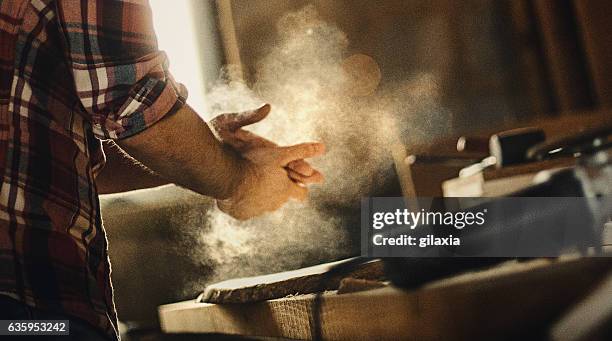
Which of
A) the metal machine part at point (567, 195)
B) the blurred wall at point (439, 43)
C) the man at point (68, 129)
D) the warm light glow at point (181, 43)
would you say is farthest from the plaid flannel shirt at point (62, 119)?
the blurred wall at point (439, 43)

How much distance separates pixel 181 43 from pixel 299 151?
658 millimetres

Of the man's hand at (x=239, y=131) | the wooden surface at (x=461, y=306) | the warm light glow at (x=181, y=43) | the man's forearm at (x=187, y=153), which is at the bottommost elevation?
the wooden surface at (x=461, y=306)

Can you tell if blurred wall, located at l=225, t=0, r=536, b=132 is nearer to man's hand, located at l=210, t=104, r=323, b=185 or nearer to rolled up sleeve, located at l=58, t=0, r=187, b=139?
man's hand, located at l=210, t=104, r=323, b=185

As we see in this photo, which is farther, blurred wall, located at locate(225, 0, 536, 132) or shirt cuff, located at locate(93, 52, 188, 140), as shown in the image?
blurred wall, located at locate(225, 0, 536, 132)

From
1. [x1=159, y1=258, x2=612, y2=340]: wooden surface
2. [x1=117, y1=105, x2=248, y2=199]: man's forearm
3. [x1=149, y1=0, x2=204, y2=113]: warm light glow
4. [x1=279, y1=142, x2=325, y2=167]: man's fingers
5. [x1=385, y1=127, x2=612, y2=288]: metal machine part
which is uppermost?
[x1=149, y1=0, x2=204, y2=113]: warm light glow

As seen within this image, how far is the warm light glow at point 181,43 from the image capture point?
1.27 m

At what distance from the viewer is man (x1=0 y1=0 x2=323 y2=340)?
1.74ft

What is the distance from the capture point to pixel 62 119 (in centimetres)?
57

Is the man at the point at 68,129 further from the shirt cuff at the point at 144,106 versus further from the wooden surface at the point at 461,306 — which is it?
the wooden surface at the point at 461,306

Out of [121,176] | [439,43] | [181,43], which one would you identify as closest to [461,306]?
[121,176]

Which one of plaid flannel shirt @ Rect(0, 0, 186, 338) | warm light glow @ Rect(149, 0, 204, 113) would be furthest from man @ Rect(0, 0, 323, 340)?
warm light glow @ Rect(149, 0, 204, 113)

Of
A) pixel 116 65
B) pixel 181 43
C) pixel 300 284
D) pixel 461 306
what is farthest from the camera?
pixel 181 43

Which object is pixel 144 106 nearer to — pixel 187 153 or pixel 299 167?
pixel 187 153

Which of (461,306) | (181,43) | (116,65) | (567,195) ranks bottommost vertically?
(461,306)
